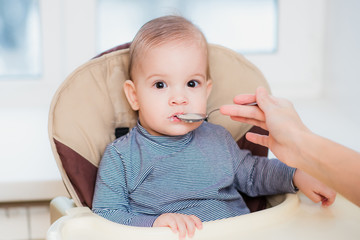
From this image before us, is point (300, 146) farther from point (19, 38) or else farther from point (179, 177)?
point (19, 38)

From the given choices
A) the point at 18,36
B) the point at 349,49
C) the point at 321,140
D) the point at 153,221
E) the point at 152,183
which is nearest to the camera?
the point at 321,140

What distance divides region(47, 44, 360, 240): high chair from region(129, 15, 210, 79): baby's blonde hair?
7 cm

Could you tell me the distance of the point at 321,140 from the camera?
718 mm

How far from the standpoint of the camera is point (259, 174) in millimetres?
1110

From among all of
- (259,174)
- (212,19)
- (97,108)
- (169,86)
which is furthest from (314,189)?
(212,19)

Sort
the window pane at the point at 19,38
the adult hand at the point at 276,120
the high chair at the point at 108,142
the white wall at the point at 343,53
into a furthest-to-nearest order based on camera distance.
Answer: the window pane at the point at 19,38
the white wall at the point at 343,53
the high chair at the point at 108,142
the adult hand at the point at 276,120

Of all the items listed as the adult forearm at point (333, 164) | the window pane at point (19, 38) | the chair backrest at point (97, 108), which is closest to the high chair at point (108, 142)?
the chair backrest at point (97, 108)

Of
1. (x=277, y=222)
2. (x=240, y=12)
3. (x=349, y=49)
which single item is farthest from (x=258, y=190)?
(x=240, y=12)

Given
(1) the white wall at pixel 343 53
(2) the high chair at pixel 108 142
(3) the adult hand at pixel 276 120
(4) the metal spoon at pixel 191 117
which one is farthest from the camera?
Result: (1) the white wall at pixel 343 53

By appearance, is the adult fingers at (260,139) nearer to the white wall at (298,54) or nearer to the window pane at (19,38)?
the white wall at (298,54)

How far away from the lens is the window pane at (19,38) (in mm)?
1905

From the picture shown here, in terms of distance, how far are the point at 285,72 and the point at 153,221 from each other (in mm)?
1262

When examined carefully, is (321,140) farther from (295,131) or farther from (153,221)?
(153,221)

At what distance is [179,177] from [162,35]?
33 cm
